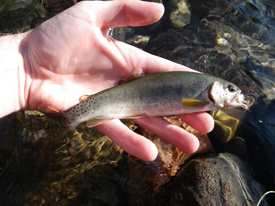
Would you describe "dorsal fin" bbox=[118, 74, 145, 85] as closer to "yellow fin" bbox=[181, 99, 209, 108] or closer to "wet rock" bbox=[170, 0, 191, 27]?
"yellow fin" bbox=[181, 99, 209, 108]

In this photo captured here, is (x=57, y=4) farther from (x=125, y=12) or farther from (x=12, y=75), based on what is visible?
(x=125, y=12)

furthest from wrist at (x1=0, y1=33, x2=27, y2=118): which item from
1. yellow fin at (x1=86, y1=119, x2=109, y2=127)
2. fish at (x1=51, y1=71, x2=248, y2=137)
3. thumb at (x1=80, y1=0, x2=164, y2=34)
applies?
thumb at (x1=80, y1=0, x2=164, y2=34)

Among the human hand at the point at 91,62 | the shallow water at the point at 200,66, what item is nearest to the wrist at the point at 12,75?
the human hand at the point at 91,62

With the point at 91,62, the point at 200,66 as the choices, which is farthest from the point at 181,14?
the point at 91,62

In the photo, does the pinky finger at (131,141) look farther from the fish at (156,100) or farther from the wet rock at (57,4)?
the wet rock at (57,4)

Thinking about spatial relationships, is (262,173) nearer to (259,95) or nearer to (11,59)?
(259,95)

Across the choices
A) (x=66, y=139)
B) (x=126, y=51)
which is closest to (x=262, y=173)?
(x=126, y=51)
